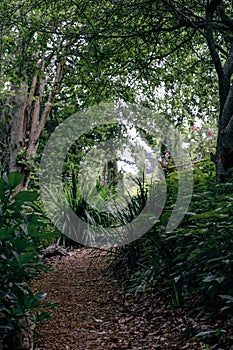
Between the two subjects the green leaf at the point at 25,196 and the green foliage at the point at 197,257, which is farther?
the green foliage at the point at 197,257

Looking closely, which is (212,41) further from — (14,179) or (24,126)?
(24,126)

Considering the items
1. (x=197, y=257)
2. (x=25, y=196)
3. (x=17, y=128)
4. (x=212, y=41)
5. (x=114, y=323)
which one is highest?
(x=212, y=41)

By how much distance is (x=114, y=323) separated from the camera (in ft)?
8.72

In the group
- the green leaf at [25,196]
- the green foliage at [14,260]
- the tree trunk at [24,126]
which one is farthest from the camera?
the tree trunk at [24,126]

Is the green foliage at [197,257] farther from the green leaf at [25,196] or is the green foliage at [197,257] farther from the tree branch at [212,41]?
the tree branch at [212,41]

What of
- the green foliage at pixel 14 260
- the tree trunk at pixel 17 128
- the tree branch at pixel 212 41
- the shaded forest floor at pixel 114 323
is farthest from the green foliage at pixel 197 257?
the tree trunk at pixel 17 128

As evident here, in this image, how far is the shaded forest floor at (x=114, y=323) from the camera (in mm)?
2115

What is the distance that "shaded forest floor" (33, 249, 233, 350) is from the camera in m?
2.12

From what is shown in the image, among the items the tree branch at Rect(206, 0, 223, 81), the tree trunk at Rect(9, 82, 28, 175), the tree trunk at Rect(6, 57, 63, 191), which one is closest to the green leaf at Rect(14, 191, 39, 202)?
the tree branch at Rect(206, 0, 223, 81)

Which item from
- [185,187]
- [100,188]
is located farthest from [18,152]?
[185,187]

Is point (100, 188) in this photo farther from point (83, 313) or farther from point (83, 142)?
point (83, 313)

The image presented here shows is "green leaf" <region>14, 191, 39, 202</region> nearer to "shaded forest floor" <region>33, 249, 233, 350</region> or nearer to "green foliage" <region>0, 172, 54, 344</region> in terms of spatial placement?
"green foliage" <region>0, 172, 54, 344</region>

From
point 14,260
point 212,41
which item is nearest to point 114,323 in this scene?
point 14,260

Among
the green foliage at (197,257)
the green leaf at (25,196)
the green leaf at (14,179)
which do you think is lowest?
the green foliage at (197,257)
